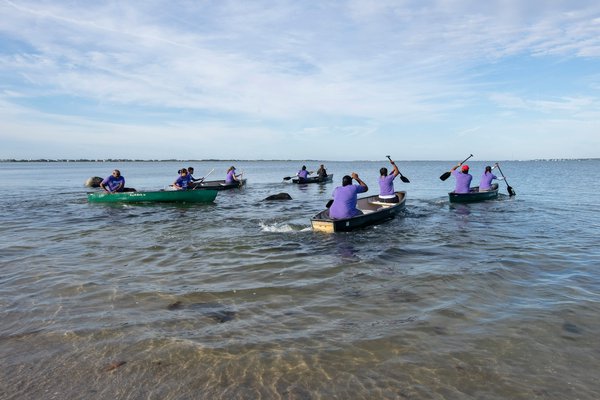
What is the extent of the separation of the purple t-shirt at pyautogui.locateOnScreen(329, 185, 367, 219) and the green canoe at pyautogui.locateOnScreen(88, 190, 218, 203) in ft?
34.4

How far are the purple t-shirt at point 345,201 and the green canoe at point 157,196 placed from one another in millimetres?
10482

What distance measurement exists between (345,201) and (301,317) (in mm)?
7143

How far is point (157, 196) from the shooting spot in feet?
69.3

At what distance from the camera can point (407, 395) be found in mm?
4129

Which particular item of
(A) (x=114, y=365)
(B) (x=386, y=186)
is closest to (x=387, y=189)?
→ (B) (x=386, y=186)

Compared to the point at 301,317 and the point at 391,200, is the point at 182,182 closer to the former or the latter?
the point at 391,200

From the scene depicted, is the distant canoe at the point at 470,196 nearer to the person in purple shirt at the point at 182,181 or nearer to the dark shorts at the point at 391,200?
the dark shorts at the point at 391,200

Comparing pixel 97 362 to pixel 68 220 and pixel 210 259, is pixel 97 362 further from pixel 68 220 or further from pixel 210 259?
pixel 68 220

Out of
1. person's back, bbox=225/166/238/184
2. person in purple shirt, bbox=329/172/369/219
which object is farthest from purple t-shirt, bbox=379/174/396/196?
person's back, bbox=225/166/238/184

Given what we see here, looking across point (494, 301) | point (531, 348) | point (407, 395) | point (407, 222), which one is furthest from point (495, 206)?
point (407, 395)

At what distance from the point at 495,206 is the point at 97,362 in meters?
20.3

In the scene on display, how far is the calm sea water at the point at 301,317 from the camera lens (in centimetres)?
434

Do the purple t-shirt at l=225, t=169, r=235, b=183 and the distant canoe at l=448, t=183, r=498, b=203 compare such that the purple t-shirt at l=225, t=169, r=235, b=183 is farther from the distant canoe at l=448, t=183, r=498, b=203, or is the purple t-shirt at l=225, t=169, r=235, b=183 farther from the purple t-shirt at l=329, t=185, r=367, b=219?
the purple t-shirt at l=329, t=185, r=367, b=219

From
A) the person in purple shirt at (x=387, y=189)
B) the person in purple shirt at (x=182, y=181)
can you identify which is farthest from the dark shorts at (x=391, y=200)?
the person in purple shirt at (x=182, y=181)
